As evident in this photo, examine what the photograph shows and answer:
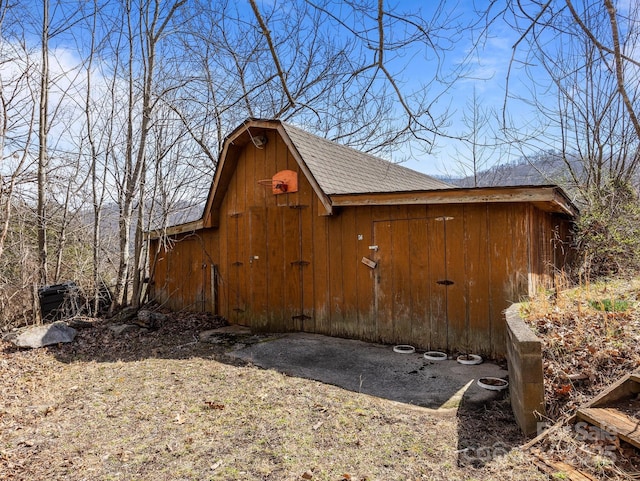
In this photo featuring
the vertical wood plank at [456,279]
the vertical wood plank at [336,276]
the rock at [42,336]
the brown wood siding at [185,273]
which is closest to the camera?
the vertical wood plank at [456,279]

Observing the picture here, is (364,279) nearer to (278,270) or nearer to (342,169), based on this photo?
(278,270)

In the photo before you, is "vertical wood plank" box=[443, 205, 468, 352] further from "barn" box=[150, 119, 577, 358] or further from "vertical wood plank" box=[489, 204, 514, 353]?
"vertical wood plank" box=[489, 204, 514, 353]

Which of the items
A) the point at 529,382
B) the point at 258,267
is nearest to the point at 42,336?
the point at 258,267

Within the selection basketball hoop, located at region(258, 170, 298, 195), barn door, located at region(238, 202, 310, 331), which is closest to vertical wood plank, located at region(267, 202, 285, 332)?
barn door, located at region(238, 202, 310, 331)

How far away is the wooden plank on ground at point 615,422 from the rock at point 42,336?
7.45 m

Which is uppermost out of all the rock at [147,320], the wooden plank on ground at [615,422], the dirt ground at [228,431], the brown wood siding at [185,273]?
the brown wood siding at [185,273]

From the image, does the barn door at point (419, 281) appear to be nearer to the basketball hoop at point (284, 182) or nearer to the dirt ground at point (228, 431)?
the basketball hoop at point (284, 182)

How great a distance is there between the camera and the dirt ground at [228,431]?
3.04 metres

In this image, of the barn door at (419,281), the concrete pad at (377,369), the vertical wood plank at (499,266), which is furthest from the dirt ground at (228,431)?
the barn door at (419,281)

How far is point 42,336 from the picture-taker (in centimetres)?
689

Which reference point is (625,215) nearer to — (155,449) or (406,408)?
(406,408)

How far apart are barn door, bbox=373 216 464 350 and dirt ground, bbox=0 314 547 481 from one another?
6.79 ft

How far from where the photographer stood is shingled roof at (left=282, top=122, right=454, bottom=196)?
7348 mm

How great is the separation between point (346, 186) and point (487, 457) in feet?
17.6
